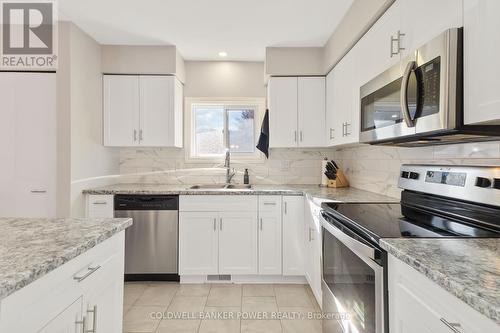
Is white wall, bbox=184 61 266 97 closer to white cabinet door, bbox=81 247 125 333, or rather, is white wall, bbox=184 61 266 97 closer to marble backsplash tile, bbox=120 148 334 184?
marble backsplash tile, bbox=120 148 334 184

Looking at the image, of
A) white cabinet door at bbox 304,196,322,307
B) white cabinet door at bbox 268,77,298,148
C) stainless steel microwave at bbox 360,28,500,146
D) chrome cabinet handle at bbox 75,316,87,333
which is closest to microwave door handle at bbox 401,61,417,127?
stainless steel microwave at bbox 360,28,500,146

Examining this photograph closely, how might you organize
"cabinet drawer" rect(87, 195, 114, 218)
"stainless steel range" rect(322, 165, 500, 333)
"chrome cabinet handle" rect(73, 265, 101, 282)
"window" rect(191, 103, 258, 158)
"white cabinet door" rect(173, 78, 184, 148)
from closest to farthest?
1. "chrome cabinet handle" rect(73, 265, 101, 282)
2. "stainless steel range" rect(322, 165, 500, 333)
3. "cabinet drawer" rect(87, 195, 114, 218)
4. "white cabinet door" rect(173, 78, 184, 148)
5. "window" rect(191, 103, 258, 158)

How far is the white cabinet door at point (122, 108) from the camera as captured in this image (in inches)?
125

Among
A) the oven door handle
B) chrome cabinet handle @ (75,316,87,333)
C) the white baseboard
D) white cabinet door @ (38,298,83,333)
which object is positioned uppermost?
the oven door handle

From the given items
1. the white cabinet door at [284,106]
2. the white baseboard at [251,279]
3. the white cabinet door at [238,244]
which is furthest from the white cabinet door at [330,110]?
the white baseboard at [251,279]

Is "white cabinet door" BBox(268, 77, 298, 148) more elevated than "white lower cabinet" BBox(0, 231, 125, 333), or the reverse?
"white cabinet door" BBox(268, 77, 298, 148)

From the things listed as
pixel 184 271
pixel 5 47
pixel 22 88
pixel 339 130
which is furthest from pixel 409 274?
pixel 5 47

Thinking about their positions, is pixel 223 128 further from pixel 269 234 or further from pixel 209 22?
pixel 269 234

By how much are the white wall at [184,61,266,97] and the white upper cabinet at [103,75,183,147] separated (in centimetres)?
42

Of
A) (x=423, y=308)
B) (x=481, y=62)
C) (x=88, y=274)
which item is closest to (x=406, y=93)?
(x=481, y=62)

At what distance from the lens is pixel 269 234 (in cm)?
288

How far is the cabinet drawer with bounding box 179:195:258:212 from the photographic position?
2865mm

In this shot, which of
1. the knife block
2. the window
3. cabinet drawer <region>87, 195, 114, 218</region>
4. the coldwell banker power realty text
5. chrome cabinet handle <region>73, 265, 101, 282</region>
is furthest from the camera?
the window

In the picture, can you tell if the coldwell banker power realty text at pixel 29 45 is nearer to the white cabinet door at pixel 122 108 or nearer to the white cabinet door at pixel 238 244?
the white cabinet door at pixel 122 108
